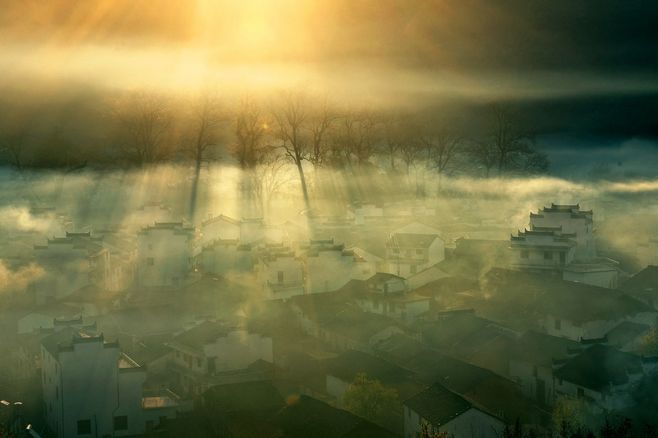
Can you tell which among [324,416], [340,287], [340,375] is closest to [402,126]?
[340,287]

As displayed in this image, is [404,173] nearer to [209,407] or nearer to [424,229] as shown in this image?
[424,229]

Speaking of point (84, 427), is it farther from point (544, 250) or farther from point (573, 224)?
point (573, 224)

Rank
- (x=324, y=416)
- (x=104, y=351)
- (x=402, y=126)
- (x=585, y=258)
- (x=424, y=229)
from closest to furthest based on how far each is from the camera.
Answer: (x=324, y=416) < (x=104, y=351) < (x=585, y=258) < (x=424, y=229) < (x=402, y=126)

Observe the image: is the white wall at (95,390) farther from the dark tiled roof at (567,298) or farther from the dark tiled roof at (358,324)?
the dark tiled roof at (567,298)

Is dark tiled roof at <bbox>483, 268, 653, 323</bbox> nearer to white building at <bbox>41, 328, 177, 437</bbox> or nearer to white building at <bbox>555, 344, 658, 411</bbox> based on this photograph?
white building at <bbox>555, 344, 658, 411</bbox>

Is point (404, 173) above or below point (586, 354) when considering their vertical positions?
above

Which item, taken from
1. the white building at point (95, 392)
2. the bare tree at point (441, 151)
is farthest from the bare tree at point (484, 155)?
the white building at point (95, 392)

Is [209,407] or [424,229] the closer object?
[209,407]
